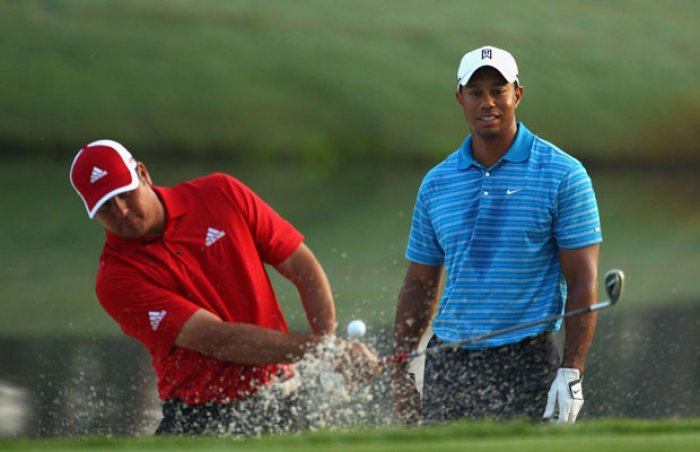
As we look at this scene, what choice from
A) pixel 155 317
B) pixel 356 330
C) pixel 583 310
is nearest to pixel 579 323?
pixel 583 310

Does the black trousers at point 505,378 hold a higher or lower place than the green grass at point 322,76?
lower

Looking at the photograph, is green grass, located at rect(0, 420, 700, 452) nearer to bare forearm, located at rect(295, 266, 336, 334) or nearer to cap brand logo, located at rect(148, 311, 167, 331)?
cap brand logo, located at rect(148, 311, 167, 331)

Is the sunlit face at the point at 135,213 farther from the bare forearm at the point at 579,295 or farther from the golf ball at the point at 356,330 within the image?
the bare forearm at the point at 579,295

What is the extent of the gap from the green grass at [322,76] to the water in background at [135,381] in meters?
27.1

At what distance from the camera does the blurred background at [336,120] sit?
17.4 m

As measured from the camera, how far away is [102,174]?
5637 millimetres

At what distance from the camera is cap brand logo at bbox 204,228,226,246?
5.77 m

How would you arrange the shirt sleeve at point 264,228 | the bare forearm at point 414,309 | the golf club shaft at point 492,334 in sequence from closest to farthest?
the golf club shaft at point 492,334 < the shirt sleeve at point 264,228 < the bare forearm at point 414,309

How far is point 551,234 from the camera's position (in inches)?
223

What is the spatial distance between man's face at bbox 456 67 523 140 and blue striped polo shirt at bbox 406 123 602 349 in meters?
0.09

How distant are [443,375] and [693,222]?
19858mm

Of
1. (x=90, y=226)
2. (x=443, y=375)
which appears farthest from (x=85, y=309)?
(x=443, y=375)

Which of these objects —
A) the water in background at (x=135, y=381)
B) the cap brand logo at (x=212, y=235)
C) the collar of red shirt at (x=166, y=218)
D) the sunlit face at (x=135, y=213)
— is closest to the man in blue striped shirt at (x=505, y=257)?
the cap brand logo at (x=212, y=235)

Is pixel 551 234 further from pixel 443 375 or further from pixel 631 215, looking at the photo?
pixel 631 215
